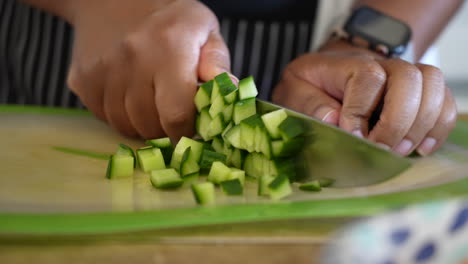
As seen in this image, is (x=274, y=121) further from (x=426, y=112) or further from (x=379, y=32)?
(x=379, y=32)

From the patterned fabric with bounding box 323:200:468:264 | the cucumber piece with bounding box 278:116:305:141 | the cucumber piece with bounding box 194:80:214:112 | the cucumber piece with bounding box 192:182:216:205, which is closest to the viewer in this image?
the patterned fabric with bounding box 323:200:468:264

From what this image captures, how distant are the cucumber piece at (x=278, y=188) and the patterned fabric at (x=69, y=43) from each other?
79 cm

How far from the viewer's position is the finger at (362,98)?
93 cm

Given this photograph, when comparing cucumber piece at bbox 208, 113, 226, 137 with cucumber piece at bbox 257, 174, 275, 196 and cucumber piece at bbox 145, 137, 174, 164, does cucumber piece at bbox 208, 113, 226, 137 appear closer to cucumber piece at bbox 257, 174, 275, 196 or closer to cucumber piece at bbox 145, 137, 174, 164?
cucumber piece at bbox 145, 137, 174, 164

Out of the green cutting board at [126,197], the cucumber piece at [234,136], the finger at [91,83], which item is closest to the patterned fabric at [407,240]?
the green cutting board at [126,197]

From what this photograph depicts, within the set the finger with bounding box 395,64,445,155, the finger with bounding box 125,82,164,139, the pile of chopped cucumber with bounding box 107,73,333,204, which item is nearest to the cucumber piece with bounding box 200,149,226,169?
the pile of chopped cucumber with bounding box 107,73,333,204

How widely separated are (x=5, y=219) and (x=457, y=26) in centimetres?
268

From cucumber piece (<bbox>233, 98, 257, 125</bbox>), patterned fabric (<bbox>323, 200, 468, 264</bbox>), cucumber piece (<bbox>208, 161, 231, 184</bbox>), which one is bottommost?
cucumber piece (<bbox>208, 161, 231, 184</bbox>)

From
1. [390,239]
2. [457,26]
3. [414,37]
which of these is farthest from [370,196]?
[457,26]

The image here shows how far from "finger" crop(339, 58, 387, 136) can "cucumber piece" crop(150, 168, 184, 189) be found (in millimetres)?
328

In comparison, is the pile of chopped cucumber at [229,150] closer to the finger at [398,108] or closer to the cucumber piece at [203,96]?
the cucumber piece at [203,96]

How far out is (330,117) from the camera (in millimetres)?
974

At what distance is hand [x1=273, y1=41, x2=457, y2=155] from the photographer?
0.91 metres

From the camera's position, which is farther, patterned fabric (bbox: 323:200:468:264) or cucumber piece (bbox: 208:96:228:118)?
cucumber piece (bbox: 208:96:228:118)
